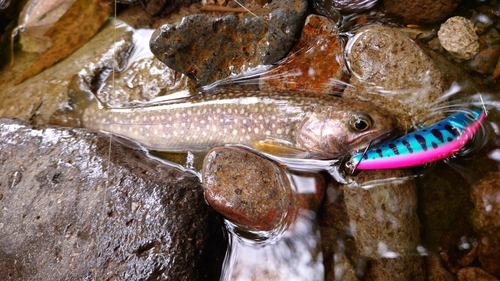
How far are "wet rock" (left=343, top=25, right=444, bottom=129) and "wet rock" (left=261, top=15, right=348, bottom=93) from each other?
26cm

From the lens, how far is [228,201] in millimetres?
3408

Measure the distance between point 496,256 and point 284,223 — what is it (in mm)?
1873

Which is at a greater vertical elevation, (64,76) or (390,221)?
(64,76)

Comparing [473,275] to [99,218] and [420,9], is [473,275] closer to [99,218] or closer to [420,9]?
[420,9]

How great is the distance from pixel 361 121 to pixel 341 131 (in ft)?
0.67

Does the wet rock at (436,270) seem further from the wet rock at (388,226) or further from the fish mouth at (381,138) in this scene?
the fish mouth at (381,138)

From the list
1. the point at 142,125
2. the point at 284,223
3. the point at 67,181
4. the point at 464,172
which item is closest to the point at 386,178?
the point at 464,172

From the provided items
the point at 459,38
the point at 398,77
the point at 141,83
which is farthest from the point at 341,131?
the point at 141,83

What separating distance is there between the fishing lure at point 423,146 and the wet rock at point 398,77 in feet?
0.81

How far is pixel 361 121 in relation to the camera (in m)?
3.36

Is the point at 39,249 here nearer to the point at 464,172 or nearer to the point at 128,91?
the point at 128,91

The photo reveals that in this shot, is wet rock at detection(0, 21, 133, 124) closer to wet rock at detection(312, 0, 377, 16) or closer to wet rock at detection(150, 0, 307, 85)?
wet rock at detection(150, 0, 307, 85)

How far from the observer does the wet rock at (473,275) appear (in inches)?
129

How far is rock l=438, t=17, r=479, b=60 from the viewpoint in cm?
377
